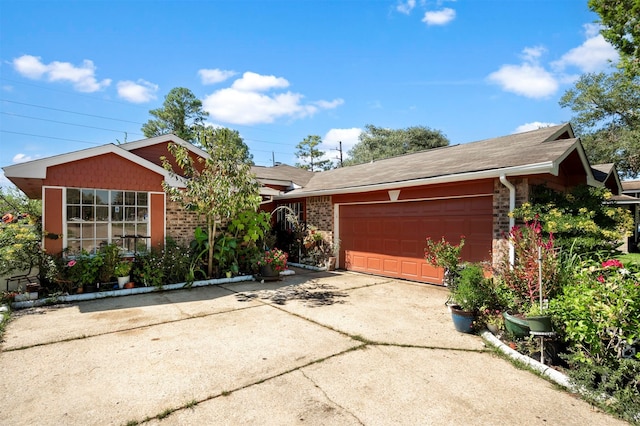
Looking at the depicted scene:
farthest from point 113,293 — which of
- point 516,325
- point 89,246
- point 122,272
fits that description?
point 516,325

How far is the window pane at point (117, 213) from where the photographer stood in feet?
27.3

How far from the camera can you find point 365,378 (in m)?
3.52

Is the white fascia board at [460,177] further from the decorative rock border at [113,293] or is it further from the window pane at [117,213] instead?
the window pane at [117,213]

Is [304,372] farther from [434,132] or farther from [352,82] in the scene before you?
[434,132]

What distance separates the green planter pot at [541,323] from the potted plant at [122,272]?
806 centimetres

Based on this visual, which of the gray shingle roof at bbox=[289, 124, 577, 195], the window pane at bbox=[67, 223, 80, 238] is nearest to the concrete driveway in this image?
the window pane at bbox=[67, 223, 80, 238]

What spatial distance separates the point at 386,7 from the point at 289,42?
11.9 ft

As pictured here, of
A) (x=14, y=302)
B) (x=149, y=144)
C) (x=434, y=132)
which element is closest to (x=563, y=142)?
(x=149, y=144)

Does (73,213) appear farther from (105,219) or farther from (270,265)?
(270,265)

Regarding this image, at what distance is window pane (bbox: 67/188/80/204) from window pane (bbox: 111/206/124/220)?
0.76 metres

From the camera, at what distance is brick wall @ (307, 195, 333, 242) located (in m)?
11.4

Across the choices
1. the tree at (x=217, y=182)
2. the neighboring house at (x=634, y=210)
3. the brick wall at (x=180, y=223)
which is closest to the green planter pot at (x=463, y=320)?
the tree at (x=217, y=182)

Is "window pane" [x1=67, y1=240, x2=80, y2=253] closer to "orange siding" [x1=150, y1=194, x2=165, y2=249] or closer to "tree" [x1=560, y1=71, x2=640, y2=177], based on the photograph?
"orange siding" [x1=150, y1=194, x2=165, y2=249]

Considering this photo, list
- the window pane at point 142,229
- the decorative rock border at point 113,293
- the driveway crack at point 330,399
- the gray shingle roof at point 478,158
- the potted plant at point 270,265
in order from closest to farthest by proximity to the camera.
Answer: the driveway crack at point 330,399, the decorative rock border at point 113,293, the gray shingle roof at point 478,158, the window pane at point 142,229, the potted plant at point 270,265
